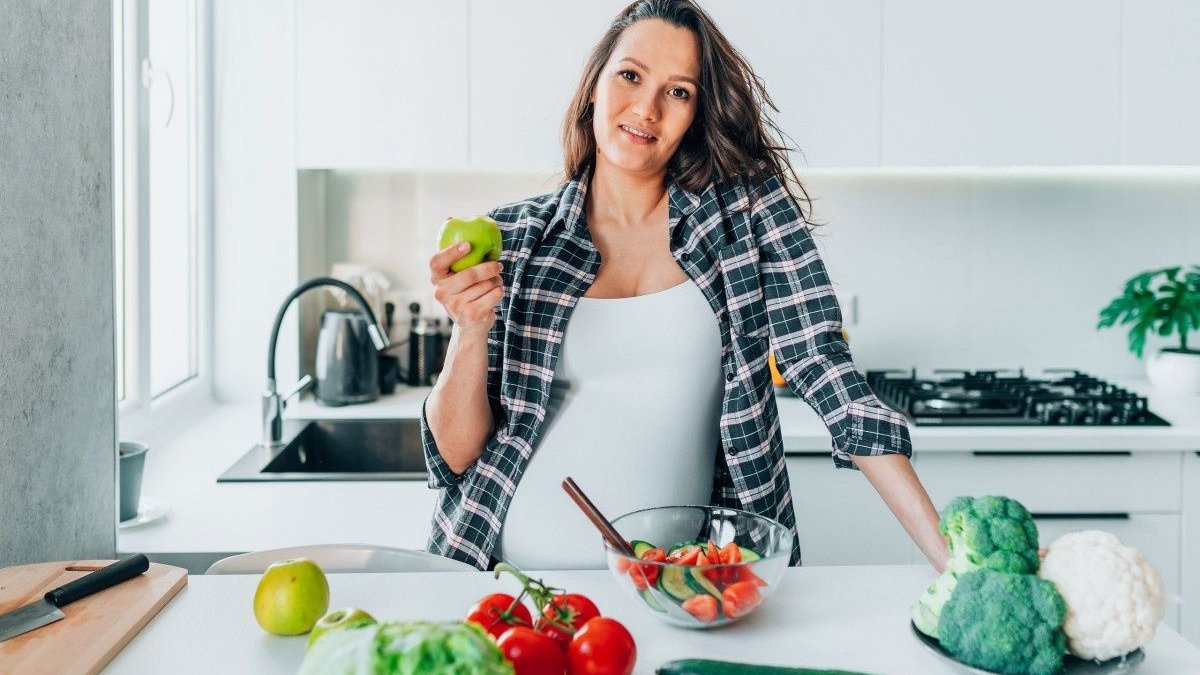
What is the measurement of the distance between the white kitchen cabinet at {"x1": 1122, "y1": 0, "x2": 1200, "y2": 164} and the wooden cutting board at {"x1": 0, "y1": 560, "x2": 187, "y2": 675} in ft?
7.98

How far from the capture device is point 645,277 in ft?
5.22

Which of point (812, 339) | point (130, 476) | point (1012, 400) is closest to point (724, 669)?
point (812, 339)

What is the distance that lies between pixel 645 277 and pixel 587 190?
0.59 ft

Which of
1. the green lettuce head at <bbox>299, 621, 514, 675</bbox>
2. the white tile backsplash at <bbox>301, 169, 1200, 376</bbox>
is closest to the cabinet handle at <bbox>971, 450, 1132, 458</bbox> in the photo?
the white tile backsplash at <bbox>301, 169, 1200, 376</bbox>

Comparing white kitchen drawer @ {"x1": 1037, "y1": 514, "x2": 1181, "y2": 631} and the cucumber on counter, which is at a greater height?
the cucumber on counter

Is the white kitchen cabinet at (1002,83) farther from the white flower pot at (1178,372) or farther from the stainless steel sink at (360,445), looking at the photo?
the stainless steel sink at (360,445)

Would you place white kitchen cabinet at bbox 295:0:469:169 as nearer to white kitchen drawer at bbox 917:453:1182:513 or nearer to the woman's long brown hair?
the woman's long brown hair

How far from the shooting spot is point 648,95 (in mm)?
1507

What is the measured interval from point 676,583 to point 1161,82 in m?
2.21

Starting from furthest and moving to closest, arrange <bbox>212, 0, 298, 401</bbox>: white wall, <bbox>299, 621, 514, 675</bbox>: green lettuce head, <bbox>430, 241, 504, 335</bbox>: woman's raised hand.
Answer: <bbox>212, 0, 298, 401</bbox>: white wall
<bbox>430, 241, 504, 335</bbox>: woman's raised hand
<bbox>299, 621, 514, 675</bbox>: green lettuce head


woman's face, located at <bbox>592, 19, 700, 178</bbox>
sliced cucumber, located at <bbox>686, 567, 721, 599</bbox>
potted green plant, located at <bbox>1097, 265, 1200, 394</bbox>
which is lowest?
sliced cucumber, located at <bbox>686, 567, 721, 599</bbox>

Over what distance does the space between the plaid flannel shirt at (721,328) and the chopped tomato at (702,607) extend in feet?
1.70

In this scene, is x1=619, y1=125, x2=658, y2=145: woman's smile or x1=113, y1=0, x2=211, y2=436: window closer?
x1=619, y1=125, x2=658, y2=145: woman's smile

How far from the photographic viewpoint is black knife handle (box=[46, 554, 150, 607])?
109 cm
